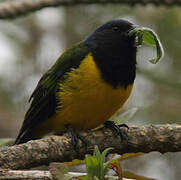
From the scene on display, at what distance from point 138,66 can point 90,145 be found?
3808 millimetres

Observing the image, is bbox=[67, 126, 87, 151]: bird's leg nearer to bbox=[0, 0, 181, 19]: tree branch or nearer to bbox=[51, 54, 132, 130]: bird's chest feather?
bbox=[51, 54, 132, 130]: bird's chest feather

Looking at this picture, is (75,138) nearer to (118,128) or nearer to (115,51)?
(118,128)

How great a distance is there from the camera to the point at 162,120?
756cm

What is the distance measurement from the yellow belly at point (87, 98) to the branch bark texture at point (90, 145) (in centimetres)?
24

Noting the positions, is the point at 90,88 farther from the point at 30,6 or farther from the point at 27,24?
the point at 27,24

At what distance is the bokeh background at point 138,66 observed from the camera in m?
7.18

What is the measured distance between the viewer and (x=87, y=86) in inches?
160

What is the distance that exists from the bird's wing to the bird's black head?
152 millimetres

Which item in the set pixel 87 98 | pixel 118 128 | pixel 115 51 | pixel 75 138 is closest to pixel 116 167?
pixel 75 138

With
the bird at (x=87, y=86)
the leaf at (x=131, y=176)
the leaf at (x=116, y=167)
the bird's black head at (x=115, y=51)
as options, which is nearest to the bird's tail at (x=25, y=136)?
the bird at (x=87, y=86)

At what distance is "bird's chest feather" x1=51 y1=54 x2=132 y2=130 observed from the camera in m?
4.05

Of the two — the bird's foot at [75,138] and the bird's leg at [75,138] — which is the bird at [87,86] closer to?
the bird's leg at [75,138]

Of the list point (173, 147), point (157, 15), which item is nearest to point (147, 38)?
point (173, 147)

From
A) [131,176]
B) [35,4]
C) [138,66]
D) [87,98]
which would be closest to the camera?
[131,176]
